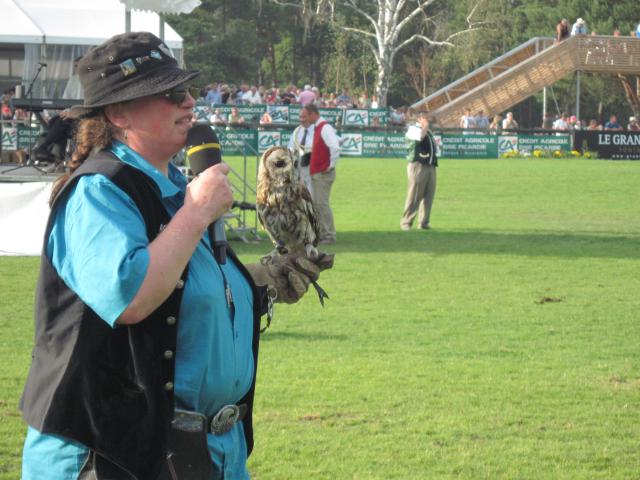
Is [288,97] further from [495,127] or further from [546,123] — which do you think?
[546,123]

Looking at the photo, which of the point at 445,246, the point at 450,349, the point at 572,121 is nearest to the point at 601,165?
the point at 572,121

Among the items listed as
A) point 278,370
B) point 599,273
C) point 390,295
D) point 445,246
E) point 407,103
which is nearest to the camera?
Result: point 278,370

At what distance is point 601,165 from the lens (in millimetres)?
39000

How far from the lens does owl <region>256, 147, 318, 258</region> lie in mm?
6535

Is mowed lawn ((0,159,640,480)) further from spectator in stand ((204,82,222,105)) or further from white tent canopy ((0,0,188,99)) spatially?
spectator in stand ((204,82,222,105))

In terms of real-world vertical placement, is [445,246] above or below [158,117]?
below

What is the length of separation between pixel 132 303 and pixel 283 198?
4143mm

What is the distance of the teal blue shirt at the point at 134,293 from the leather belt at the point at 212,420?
20mm

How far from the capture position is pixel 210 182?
288 centimetres

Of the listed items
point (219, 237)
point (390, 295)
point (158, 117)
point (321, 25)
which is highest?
point (321, 25)

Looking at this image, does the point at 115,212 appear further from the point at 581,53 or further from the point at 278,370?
the point at 581,53

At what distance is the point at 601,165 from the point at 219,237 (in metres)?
37.3

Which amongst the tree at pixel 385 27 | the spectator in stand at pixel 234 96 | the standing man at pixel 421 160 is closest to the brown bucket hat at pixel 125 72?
the standing man at pixel 421 160

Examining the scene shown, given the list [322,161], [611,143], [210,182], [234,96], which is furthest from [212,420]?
[234,96]
